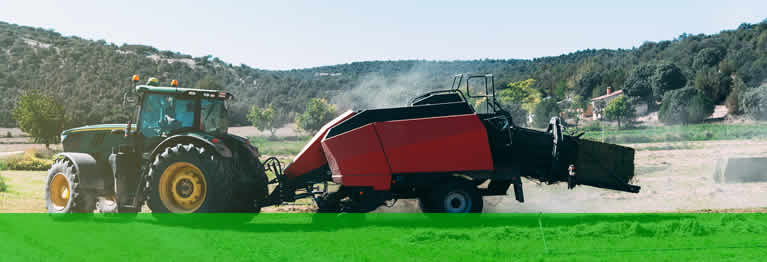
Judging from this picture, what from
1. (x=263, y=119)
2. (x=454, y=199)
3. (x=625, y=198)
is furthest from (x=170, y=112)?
(x=263, y=119)

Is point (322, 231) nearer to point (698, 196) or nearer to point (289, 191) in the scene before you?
point (289, 191)

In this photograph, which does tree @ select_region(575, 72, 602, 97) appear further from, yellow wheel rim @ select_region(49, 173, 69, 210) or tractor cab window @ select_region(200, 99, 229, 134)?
yellow wheel rim @ select_region(49, 173, 69, 210)

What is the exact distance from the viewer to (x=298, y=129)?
6122 cm

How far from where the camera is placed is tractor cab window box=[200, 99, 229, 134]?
34.3ft

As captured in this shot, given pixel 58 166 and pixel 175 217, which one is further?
pixel 58 166

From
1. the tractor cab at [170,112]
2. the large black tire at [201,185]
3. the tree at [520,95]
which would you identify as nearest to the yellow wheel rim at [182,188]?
the large black tire at [201,185]

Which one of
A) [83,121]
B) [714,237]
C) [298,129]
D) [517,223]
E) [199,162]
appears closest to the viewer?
[714,237]

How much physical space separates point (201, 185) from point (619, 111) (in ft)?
226

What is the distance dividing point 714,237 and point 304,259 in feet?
20.3

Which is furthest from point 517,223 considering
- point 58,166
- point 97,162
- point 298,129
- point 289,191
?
point 298,129

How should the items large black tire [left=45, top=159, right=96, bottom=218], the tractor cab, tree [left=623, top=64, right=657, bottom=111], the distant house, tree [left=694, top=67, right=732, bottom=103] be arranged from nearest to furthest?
the tractor cab < large black tire [left=45, top=159, right=96, bottom=218] < tree [left=694, top=67, right=732, bottom=103] < tree [left=623, top=64, right=657, bottom=111] < the distant house

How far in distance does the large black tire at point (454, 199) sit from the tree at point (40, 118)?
1229 inches

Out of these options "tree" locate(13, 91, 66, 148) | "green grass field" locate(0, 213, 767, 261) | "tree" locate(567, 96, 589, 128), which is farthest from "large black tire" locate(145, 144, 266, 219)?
"tree" locate(567, 96, 589, 128)

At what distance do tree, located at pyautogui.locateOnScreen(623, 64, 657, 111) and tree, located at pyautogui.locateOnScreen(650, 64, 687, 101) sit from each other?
109 cm
